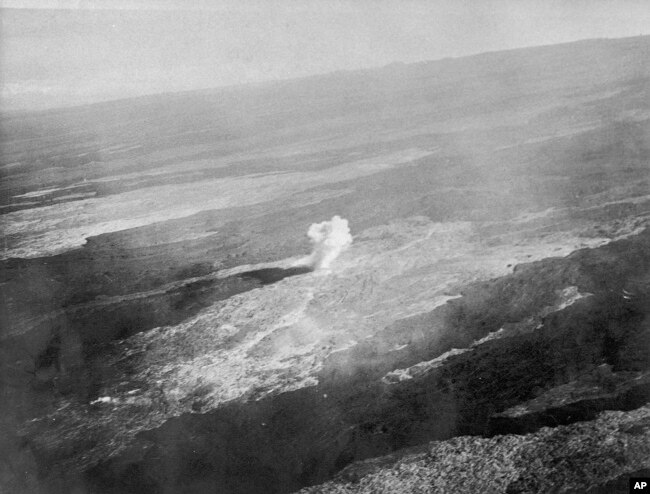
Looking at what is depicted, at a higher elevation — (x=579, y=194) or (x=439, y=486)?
(x=579, y=194)

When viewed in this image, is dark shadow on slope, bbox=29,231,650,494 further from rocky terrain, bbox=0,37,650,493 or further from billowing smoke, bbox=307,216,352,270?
billowing smoke, bbox=307,216,352,270

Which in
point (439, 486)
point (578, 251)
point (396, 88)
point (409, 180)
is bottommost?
point (439, 486)

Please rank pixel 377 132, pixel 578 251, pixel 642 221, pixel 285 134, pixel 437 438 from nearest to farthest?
pixel 437 438, pixel 578 251, pixel 642 221, pixel 377 132, pixel 285 134

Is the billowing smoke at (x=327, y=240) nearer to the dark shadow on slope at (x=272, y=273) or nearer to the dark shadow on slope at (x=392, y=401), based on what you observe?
the dark shadow on slope at (x=272, y=273)

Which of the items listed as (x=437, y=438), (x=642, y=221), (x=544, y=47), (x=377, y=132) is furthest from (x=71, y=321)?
(x=544, y=47)

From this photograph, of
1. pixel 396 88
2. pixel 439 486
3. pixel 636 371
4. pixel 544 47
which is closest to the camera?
pixel 439 486

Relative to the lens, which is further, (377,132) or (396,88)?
(396,88)

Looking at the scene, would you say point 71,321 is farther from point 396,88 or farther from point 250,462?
point 396,88

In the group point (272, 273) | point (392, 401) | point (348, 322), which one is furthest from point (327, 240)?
point (392, 401)

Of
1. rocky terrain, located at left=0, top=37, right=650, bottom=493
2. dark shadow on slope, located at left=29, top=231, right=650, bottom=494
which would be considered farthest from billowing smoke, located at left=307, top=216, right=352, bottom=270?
dark shadow on slope, located at left=29, top=231, right=650, bottom=494
